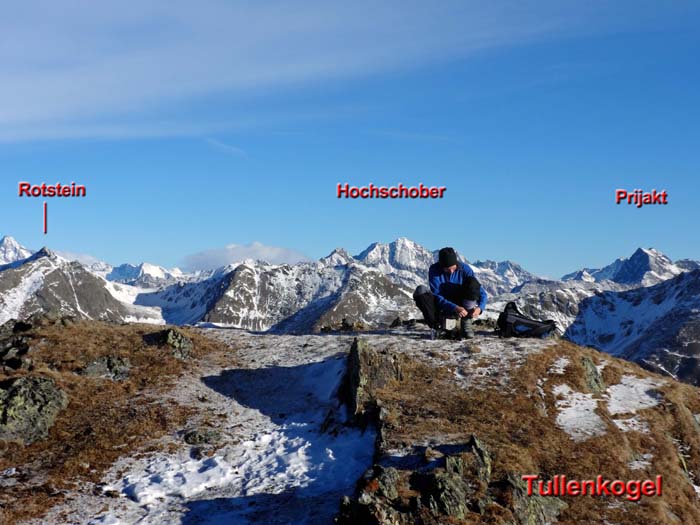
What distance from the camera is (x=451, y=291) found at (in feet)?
114

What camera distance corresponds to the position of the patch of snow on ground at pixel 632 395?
3088cm

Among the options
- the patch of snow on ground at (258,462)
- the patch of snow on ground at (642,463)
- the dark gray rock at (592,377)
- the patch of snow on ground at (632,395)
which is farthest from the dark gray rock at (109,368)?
the patch of snow on ground at (632,395)

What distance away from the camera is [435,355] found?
112ft

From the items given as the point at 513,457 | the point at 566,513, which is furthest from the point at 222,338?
the point at 566,513

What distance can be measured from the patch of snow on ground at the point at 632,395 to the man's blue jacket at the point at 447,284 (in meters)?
8.61

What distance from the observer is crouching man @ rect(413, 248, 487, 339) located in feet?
112

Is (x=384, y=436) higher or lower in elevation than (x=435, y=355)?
lower

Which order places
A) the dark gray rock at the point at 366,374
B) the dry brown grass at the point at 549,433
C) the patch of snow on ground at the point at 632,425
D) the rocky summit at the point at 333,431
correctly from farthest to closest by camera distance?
the dark gray rock at the point at 366,374 → the patch of snow on ground at the point at 632,425 → the dry brown grass at the point at 549,433 → the rocky summit at the point at 333,431

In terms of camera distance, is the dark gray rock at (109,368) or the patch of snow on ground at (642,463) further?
the dark gray rock at (109,368)

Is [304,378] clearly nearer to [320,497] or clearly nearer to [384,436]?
[384,436]

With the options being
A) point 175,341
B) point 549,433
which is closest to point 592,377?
point 549,433

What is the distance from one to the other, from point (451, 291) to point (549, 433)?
1045cm

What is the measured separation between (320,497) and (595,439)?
41.7 ft

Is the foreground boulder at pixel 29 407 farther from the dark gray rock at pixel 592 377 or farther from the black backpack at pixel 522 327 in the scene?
the dark gray rock at pixel 592 377
